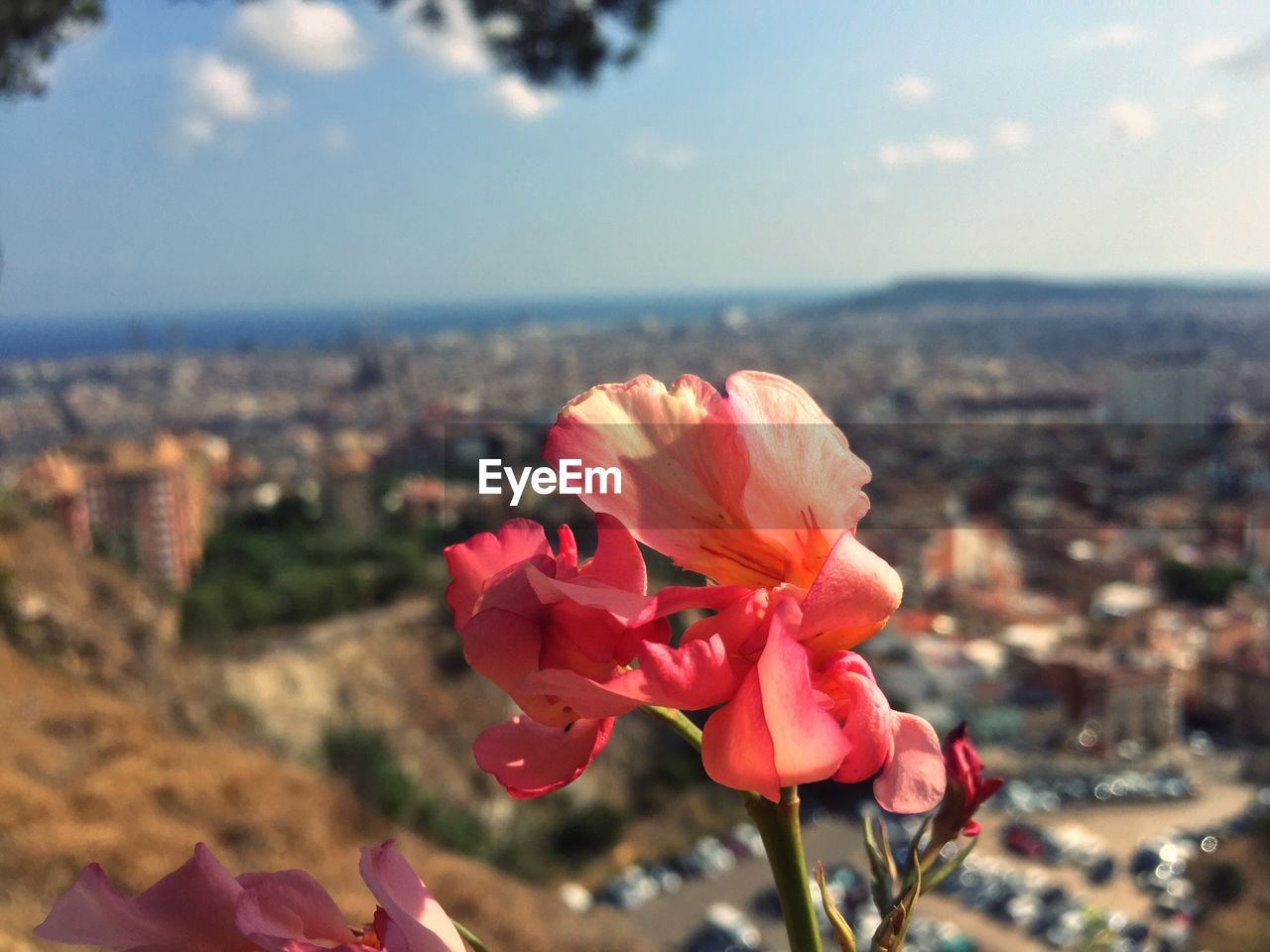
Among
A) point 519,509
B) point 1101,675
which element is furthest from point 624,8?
point 1101,675

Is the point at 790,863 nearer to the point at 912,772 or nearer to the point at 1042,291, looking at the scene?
the point at 912,772

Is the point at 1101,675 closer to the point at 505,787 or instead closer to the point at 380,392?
the point at 505,787

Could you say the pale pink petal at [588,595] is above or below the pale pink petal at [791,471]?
below

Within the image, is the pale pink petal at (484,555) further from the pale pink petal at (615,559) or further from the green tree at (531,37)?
the green tree at (531,37)

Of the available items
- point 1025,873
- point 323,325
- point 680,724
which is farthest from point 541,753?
point 323,325

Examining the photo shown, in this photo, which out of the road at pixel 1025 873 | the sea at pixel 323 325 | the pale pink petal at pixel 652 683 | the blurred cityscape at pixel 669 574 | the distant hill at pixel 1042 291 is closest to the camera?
the pale pink petal at pixel 652 683

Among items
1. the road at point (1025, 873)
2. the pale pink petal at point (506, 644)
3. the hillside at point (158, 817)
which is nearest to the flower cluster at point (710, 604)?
the pale pink petal at point (506, 644)
